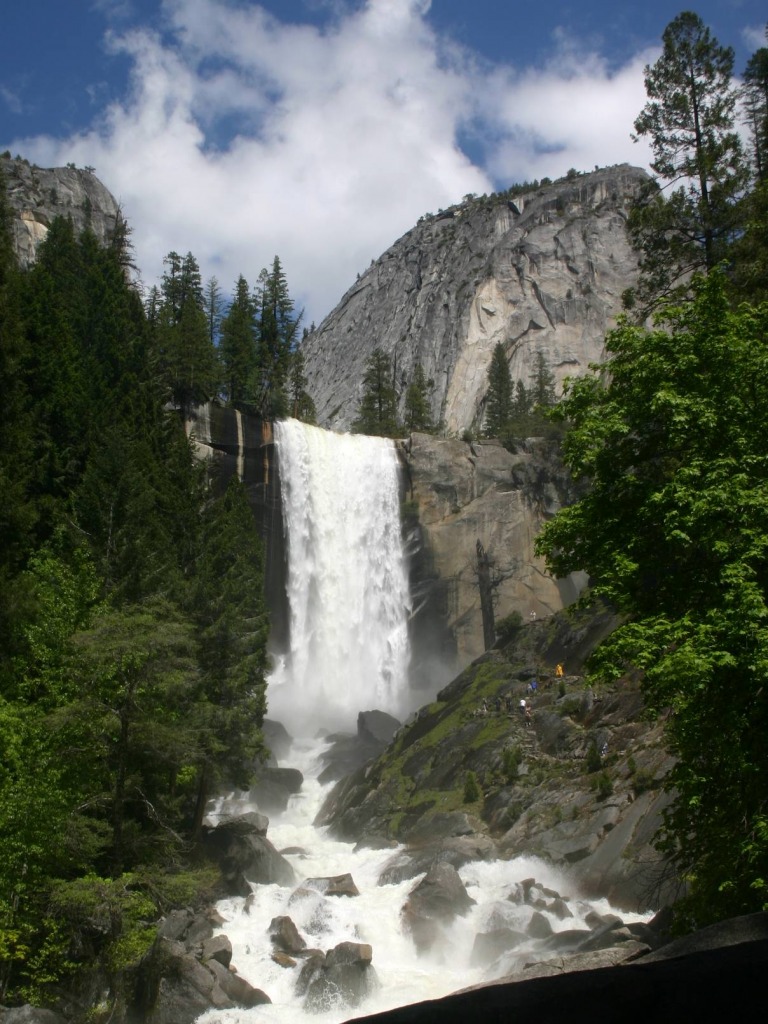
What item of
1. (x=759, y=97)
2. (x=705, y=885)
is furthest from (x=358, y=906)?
(x=759, y=97)

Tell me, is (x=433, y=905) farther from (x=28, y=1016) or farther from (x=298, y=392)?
(x=298, y=392)

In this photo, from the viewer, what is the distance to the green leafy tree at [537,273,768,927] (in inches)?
405

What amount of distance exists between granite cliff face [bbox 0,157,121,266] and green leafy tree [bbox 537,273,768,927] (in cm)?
8219

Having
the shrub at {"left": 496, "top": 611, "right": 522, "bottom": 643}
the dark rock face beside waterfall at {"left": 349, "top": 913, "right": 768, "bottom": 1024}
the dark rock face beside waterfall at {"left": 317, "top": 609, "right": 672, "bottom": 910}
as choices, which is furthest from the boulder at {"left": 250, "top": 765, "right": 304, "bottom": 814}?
the dark rock face beside waterfall at {"left": 349, "top": 913, "right": 768, "bottom": 1024}

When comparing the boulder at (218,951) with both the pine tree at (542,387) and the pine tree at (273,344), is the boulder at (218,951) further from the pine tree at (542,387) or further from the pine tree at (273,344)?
the pine tree at (542,387)

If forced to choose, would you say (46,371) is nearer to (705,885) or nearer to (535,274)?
(705,885)

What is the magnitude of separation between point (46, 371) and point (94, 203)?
84138 millimetres

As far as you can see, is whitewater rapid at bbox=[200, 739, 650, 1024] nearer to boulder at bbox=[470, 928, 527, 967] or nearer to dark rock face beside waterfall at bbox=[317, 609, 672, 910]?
boulder at bbox=[470, 928, 527, 967]

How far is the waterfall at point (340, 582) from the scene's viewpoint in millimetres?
58281

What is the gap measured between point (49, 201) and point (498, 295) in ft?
188

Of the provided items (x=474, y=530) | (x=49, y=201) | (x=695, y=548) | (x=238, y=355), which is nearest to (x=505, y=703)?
(x=474, y=530)

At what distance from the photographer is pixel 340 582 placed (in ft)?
200

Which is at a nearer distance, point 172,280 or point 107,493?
point 107,493

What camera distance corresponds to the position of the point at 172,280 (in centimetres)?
7369
